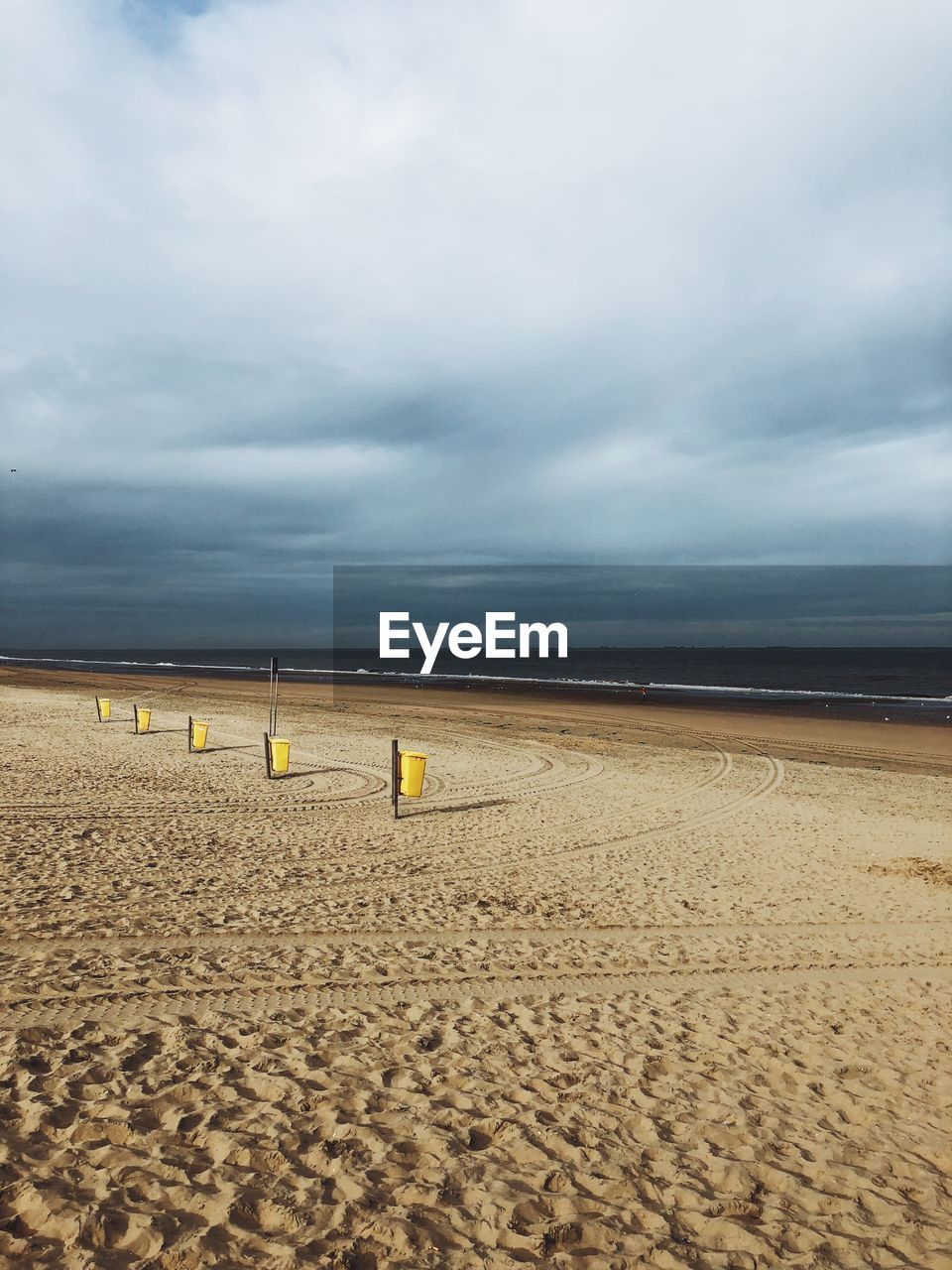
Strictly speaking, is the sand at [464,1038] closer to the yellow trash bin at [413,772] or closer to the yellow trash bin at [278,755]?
the yellow trash bin at [413,772]

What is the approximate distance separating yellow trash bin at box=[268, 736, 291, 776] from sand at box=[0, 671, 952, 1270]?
8.05ft

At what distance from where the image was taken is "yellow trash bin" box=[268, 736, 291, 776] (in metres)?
15.2

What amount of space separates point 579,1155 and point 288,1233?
1.64 meters

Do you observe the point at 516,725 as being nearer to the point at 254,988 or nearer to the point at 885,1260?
the point at 254,988

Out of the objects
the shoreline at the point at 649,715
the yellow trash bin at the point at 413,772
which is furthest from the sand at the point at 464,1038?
the shoreline at the point at 649,715

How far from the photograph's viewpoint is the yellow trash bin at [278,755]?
50.0 ft

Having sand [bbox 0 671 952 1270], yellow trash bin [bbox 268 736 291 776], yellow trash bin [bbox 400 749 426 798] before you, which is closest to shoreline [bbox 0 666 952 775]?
sand [bbox 0 671 952 1270]

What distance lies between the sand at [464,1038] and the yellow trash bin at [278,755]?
2.45 meters

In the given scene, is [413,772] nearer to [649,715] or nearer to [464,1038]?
[464,1038]

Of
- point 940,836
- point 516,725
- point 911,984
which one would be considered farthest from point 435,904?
point 516,725

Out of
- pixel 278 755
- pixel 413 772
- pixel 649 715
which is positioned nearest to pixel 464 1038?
pixel 413 772

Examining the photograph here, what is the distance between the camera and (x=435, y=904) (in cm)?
825

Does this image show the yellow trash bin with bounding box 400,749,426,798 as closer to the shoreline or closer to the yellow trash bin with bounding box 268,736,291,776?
the yellow trash bin with bounding box 268,736,291,776

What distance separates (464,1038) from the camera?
5.46m
